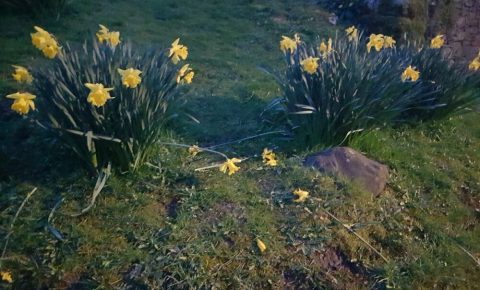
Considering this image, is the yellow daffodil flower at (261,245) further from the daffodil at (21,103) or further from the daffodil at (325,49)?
the daffodil at (325,49)

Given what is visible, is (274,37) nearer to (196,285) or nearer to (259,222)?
(259,222)

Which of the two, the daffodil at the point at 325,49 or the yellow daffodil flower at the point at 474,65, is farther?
the yellow daffodil flower at the point at 474,65

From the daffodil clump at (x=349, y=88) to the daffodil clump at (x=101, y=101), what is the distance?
0.98 metres

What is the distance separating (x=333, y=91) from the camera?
12.7ft

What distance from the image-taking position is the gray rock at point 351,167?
12.1 ft

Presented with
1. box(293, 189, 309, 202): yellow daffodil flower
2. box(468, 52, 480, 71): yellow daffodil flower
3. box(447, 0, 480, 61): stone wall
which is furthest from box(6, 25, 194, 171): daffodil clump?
box(447, 0, 480, 61): stone wall

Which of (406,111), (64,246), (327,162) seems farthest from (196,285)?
(406,111)

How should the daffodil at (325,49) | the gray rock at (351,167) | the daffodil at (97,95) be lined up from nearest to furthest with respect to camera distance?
the daffodil at (97,95)
the gray rock at (351,167)
the daffodil at (325,49)

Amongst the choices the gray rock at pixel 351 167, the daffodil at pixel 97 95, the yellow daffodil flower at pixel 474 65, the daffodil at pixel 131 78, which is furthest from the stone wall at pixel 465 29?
the daffodil at pixel 97 95

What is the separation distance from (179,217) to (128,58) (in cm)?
112

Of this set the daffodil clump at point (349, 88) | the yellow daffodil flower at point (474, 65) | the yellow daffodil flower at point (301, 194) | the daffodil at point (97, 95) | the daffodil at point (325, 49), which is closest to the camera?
the daffodil at point (97, 95)

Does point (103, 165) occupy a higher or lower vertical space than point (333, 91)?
lower

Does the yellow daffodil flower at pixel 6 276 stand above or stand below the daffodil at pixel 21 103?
below

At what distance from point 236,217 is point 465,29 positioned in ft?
17.6
